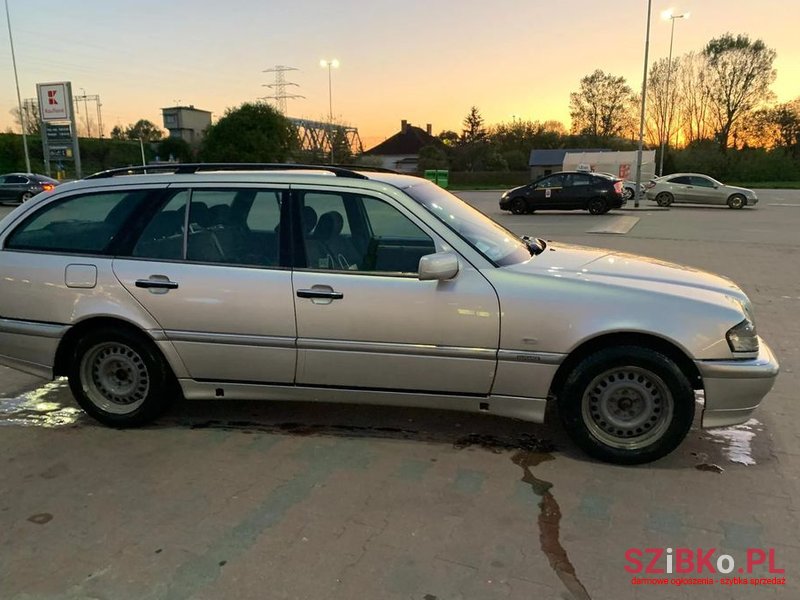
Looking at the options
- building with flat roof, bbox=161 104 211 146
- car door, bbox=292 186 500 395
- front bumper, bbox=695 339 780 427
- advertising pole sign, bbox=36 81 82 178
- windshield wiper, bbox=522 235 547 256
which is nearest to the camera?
front bumper, bbox=695 339 780 427

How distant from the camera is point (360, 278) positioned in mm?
3521

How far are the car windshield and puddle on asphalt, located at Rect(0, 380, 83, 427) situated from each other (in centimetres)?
293

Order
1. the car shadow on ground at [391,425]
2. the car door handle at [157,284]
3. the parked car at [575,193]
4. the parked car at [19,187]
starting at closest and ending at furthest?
the car shadow on ground at [391,425]
the car door handle at [157,284]
the parked car at [575,193]
the parked car at [19,187]

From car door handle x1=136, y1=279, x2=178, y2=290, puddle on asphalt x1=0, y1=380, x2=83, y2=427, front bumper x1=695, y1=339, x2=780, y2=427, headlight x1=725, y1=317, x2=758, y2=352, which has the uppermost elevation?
car door handle x1=136, y1=279, x2=178, y2=290

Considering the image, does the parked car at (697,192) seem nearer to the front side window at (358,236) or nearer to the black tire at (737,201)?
the black tire at (737,201)

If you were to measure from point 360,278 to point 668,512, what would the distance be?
2.06 m

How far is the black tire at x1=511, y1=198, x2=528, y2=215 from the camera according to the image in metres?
23.4

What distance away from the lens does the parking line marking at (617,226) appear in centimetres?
1624

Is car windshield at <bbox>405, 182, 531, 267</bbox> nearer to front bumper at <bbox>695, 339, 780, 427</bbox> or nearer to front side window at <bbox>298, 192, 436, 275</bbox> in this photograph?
front side window at <bbox>298, 192, 436, 275</bbox>

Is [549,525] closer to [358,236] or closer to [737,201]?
[358,236]

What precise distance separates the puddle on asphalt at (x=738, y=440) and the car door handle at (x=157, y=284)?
3.55m

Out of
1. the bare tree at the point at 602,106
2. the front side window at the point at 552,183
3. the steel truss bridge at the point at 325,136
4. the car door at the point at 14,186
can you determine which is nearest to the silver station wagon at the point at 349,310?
the front side window at the point at 552,183

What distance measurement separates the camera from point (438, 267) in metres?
3.29

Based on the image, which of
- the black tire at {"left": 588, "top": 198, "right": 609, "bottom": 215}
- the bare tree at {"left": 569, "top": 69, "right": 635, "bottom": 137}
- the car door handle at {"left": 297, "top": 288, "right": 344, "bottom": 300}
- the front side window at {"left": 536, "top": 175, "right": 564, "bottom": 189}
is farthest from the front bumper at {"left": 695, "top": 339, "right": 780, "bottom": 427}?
the bare tree at {"left": 569, "top": 69, "right": 635, "bottom": 137}
